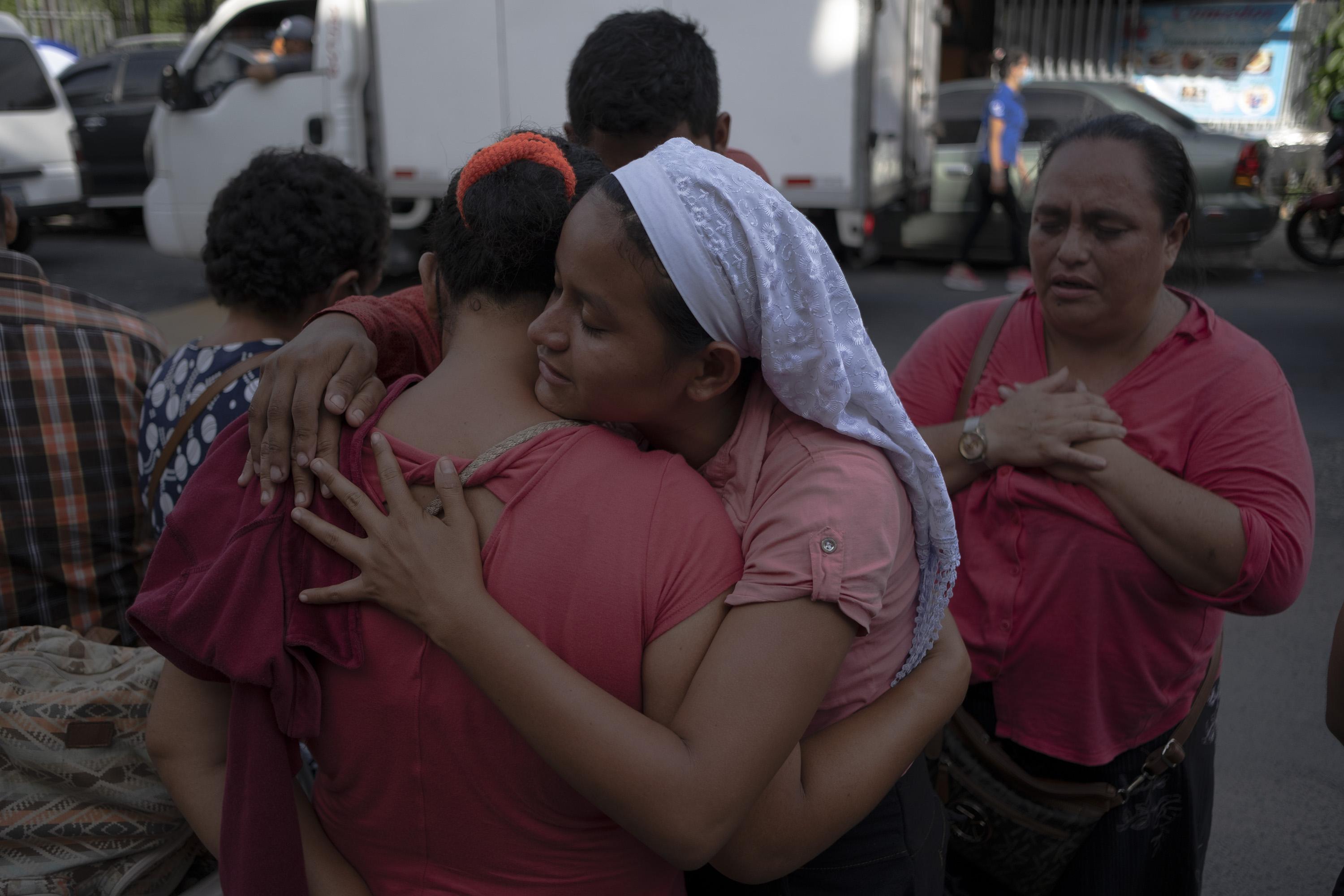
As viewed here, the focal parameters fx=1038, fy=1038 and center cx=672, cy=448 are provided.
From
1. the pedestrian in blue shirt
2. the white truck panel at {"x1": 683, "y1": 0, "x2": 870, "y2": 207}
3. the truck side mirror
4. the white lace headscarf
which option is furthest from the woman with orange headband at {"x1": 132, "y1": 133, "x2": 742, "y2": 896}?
the truck side mirror

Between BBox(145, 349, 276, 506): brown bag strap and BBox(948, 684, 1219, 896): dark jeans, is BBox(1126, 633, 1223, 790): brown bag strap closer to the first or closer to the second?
BBox(948, 684, 1219, 896): dark jeans

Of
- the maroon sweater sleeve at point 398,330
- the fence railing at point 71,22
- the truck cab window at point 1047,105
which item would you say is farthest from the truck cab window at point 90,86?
the maroon sweater sleeve at point 398,330

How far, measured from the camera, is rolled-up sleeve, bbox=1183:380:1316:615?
185 cm

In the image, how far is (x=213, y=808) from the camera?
53.4 inches

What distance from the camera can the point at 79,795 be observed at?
1701mm

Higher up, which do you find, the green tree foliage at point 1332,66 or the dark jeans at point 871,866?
the green tree foliage at point 1332,66

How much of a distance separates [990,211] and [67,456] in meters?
8.71

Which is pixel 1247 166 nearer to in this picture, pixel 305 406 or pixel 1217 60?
pixel 1217 60

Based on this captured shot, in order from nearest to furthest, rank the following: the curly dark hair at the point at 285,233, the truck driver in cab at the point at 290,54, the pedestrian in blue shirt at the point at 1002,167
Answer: the curly dark hair at the point at 285,233 < the truck driver in cab at the point at 290,54 < the pedestrian in blue shirt at the point at 1002,167

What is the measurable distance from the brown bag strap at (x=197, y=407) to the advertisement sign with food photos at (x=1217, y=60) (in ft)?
52.8

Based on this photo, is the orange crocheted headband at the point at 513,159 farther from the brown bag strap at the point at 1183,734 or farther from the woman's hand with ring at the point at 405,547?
the brown bag strap at the point at 1183,734

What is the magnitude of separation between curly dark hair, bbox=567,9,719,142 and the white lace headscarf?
1.14 metres

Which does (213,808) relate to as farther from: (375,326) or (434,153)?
(434,153)

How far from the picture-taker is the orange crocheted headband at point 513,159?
1.32 m
